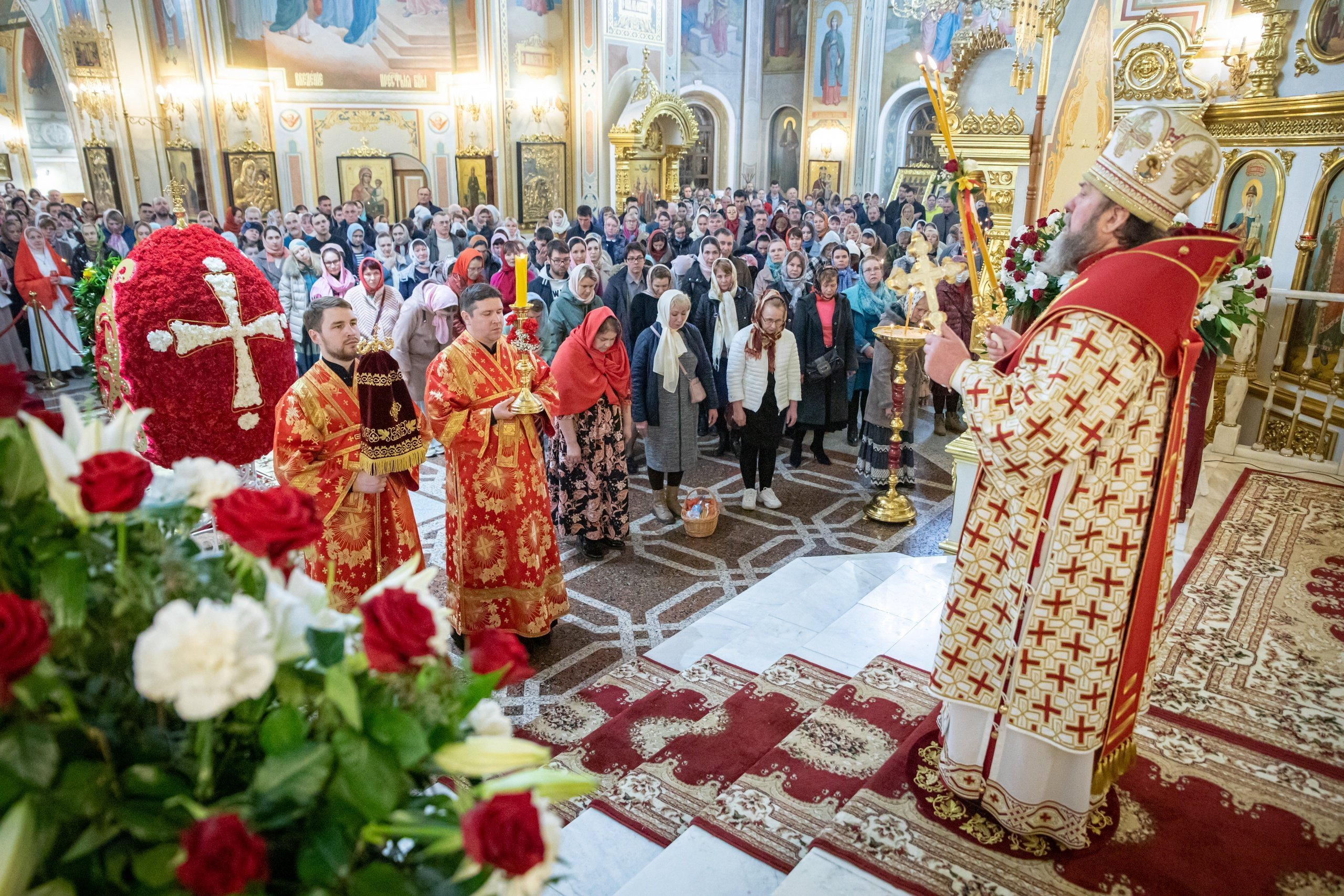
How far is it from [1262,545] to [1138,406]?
11.3 ft

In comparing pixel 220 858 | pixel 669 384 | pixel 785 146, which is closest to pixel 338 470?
pixel 669 384

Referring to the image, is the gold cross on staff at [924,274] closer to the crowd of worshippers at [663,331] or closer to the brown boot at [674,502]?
the crowd of worshippers at [663,331]

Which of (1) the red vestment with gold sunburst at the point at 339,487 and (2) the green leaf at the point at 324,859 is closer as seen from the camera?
(2) the green leaf at the point at 324,859

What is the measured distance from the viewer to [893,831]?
8.19ft

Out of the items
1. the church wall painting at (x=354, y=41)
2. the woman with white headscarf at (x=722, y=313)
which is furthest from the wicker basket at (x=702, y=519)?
the church wall painting at (x=354, y=41)

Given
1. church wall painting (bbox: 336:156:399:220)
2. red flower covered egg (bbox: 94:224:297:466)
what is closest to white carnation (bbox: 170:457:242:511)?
red flower covered egg (bbox: 94:224:297:466)

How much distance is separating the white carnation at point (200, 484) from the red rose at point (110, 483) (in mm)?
122

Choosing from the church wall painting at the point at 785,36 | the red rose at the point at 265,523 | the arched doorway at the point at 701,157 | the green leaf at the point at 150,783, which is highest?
the church wall painting at the point at 785,36

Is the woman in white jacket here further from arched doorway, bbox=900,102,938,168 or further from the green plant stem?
arched doorway, bbox=900,102,938,168

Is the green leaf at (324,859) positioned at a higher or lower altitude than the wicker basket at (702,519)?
higher

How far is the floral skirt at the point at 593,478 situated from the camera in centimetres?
563

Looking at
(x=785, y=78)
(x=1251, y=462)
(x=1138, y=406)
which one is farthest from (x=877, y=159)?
(x=1138, y=406)

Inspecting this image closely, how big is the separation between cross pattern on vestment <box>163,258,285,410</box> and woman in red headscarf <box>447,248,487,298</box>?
3050mm

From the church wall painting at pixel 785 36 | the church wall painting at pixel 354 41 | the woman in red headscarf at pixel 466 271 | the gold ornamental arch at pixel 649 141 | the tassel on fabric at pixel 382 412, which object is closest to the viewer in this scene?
the tassel on fabric at pixel 382 412
